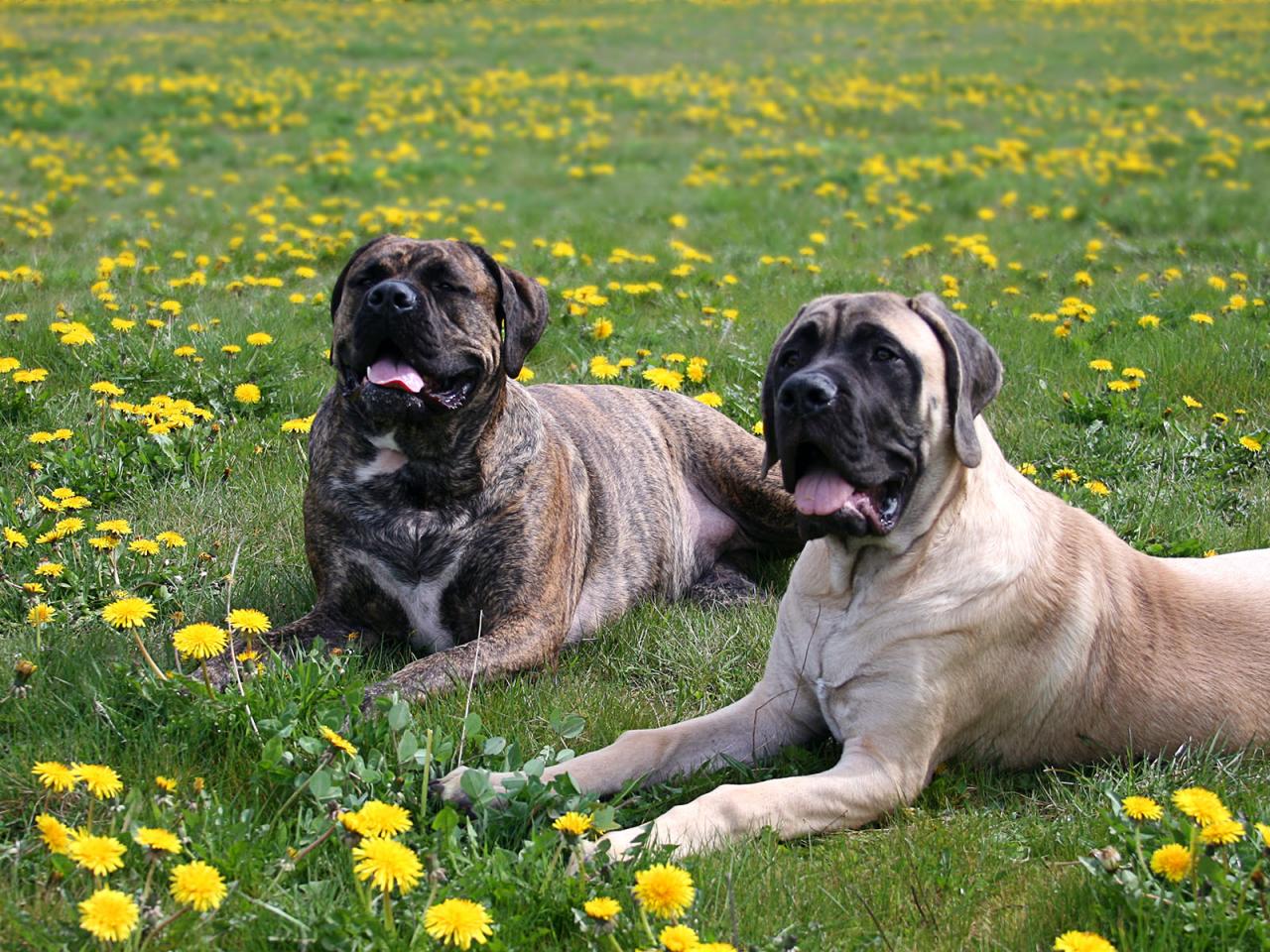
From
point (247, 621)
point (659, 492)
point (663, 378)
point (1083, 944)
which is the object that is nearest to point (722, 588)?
point (659, 492)

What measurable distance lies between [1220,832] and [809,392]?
1.45 m

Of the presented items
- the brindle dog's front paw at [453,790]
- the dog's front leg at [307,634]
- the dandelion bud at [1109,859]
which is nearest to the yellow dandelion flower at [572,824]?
the brindle dog's front paw at [453,790]

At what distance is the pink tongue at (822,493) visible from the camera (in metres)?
3.67

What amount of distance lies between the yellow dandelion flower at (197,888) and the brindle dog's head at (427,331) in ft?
6.90

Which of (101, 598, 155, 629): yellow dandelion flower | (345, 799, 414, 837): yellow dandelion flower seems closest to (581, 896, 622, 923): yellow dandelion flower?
(345, 799, 414, 837): yellow dandelion flower

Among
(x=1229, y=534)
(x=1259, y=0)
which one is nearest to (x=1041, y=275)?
(x=1229, y=534)

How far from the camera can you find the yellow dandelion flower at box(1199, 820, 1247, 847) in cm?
273

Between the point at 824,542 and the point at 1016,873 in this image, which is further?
the point at 824,542

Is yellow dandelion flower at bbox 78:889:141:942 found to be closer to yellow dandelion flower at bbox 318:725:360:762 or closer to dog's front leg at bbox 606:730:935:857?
yellow dandelion flower at bbox 318:725:360:762

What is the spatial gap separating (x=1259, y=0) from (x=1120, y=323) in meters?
26.6

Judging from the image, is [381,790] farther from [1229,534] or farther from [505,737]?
[1229,534]

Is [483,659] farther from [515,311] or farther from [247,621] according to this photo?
[515,311]

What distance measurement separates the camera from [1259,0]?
29.6 metres

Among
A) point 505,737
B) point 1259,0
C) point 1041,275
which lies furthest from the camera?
point 1259,0
